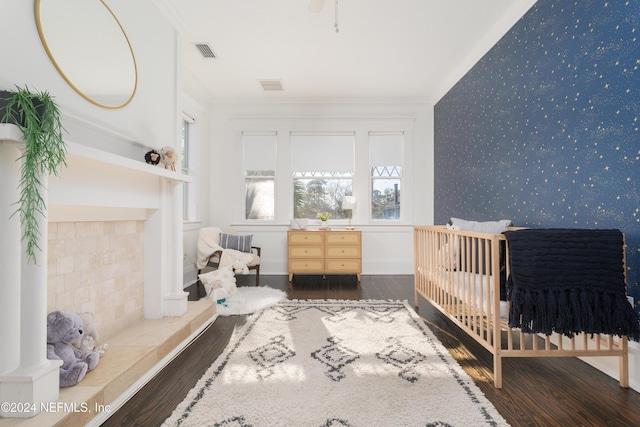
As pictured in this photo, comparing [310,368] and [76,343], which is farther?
[310,368]

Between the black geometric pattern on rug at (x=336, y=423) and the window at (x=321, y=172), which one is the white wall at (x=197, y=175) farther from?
the black geometric pattern on rug at (x=336, y=423)

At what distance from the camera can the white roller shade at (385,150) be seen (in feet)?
16.2

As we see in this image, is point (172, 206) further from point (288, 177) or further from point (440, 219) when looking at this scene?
point (440, 219)

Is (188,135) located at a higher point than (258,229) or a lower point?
higher

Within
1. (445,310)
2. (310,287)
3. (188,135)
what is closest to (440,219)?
(310,287)

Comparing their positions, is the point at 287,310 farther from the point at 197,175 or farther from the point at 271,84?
the point at 271,84

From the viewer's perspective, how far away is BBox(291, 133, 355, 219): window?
16.1 ft

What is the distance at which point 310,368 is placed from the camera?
1.84 metres

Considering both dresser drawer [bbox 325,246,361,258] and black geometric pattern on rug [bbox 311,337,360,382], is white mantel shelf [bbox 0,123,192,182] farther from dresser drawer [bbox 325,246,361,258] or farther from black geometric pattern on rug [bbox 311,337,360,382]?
dresser drawer [bbox 325,246,361,258]

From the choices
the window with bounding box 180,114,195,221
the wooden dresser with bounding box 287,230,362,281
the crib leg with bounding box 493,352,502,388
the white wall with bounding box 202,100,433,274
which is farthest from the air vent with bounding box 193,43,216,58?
the crib leg with bounding box 493,352,502,388

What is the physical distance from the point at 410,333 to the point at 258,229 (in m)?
2.97

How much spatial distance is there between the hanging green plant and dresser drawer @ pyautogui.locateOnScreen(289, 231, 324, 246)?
325cm

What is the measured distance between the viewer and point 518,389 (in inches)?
64.1

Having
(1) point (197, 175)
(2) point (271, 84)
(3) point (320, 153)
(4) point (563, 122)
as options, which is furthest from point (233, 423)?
(3) point (320, 153)
